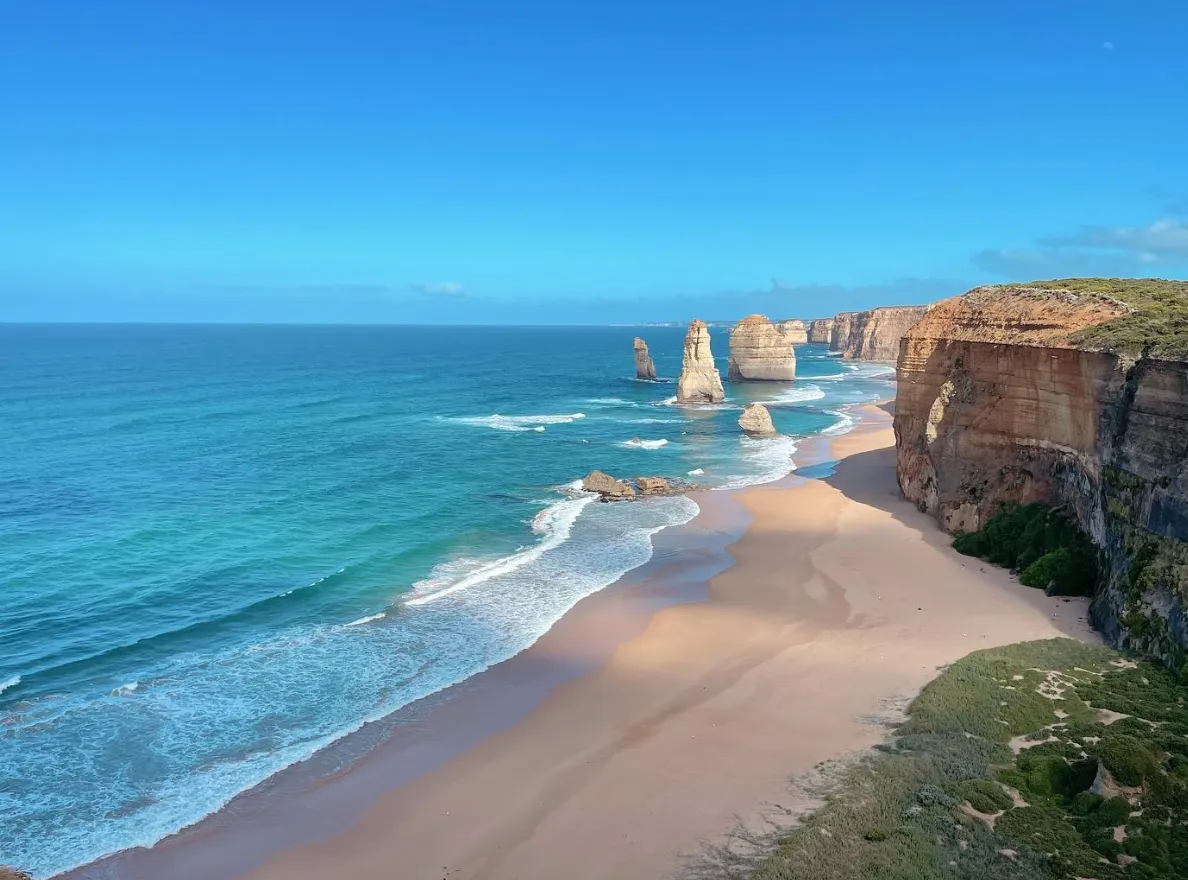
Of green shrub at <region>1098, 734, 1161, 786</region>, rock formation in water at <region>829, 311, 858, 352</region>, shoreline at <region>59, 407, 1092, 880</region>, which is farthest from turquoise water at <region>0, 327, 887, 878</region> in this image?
rock formation in water at <region>829, 311, 858, 352</region>

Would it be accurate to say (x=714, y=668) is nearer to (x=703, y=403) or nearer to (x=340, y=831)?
(x=340, y=831)

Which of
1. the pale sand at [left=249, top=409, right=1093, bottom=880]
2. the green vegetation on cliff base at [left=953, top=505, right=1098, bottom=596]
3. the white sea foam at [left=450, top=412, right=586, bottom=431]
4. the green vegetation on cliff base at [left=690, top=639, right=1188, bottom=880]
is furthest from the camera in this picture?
the white sea foam at [left=450, top=412, right=586, bottom=431]

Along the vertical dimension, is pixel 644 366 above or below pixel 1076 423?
below

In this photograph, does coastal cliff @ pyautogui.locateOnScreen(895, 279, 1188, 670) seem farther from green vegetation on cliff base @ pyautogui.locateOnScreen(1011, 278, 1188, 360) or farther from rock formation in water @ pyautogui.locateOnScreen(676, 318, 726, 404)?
rock formation in water @ pyautogui.locateOnScreen(676, 318, 726, 404)

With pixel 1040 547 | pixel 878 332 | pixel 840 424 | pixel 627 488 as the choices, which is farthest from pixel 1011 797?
pixel 878 332

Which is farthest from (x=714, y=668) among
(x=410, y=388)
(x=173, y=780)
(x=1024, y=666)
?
(x=410, y=388)

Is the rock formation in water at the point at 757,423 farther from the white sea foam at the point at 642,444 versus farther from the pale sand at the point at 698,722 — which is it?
the pale sand at the point at 698,722

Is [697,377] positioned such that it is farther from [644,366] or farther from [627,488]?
[627,488]
